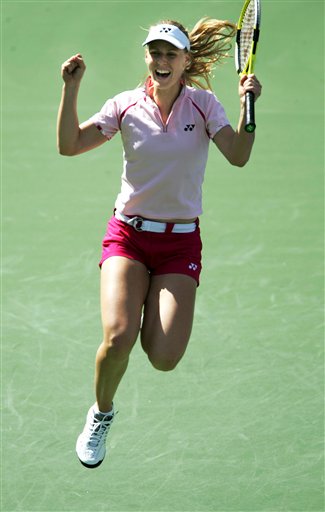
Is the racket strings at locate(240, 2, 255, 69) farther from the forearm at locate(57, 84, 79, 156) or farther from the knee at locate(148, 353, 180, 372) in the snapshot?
the knee at locate(148, 353, 180, 372)

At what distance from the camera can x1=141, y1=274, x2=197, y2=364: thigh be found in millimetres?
6145

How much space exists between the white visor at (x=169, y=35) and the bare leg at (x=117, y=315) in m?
1.24

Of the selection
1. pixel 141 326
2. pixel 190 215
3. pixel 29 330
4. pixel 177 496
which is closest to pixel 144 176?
pixel 190 215

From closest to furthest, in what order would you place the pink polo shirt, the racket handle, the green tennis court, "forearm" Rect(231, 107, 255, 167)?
1. the racket handle
2. "forearm" Rect(231, 107, 255, 167)
3. the pink polo shirt
4. the green tennis court

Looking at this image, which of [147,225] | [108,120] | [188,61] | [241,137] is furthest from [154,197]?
[188,61]

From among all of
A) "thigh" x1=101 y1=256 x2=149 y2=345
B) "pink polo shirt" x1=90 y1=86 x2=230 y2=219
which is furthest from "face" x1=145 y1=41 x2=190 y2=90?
"thigh" x1=101 y1=256 x2=149 y2=345

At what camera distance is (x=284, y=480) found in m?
7.32

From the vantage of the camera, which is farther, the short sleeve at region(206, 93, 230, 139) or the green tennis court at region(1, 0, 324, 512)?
the green tennis court at region(1, 0, 324, 512)

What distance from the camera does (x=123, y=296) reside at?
6.14 metres

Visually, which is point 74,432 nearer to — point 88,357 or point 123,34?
point 88,357

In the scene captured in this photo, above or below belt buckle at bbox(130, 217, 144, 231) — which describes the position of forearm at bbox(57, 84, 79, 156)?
above

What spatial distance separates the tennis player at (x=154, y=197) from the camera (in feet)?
20.2

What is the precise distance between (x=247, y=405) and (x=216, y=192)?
3.30 m

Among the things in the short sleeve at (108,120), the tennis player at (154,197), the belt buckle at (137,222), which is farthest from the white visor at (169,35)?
the belt buckle at (137,222)
